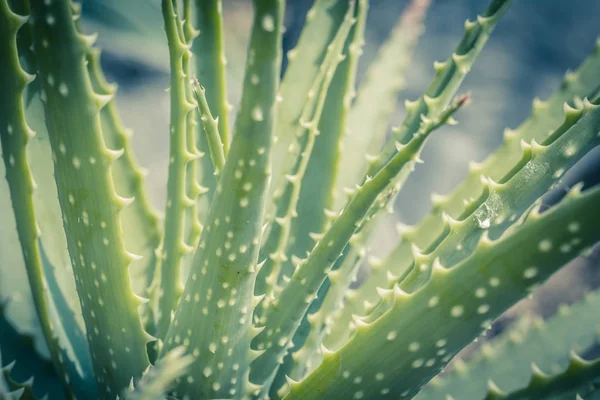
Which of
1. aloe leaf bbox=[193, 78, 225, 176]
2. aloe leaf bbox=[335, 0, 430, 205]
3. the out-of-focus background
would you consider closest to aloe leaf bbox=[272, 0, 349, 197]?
aloe leaf bbox=[335, 0, 430, 205]

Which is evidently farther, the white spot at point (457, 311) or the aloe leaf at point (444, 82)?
the aloe leaf at point (444, 82)

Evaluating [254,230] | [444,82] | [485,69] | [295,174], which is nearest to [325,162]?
[295,174]

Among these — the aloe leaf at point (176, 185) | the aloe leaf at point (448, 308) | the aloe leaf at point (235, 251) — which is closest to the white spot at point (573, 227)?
the aloe leaf at point (448, 308)

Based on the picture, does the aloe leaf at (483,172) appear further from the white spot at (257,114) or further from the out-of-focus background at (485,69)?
the out-of-focus background at (485,69)

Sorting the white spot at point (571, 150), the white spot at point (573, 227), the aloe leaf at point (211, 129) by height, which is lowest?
the aloe leaf at point (211, 129)

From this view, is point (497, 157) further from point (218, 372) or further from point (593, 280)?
point (593, 280)

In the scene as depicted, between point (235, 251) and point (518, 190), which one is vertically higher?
point (518, 190)

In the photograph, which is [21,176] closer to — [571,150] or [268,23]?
[268,23]
